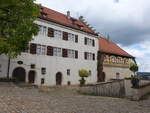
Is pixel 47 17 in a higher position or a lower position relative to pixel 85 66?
higher

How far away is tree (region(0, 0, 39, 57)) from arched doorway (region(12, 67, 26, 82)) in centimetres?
875

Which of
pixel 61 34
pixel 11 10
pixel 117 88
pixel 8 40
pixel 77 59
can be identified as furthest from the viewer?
pixel 77 59

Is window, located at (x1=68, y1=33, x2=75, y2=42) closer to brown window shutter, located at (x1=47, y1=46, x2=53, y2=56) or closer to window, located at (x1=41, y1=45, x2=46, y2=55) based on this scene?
brown window shutter, located at (x1=47, y1=46, x2=53, y2=56)

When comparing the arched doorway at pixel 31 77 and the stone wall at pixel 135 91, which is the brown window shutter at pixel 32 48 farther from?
the stone wall at pixel 135 91

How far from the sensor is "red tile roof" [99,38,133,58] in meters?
45.1

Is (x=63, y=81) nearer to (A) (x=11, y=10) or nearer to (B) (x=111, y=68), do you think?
(B) (x=111, y=68)

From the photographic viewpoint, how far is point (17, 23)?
20953 mm

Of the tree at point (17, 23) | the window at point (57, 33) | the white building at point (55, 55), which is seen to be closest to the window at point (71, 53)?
the white building at point (55, 55)

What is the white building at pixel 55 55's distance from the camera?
30.0 m

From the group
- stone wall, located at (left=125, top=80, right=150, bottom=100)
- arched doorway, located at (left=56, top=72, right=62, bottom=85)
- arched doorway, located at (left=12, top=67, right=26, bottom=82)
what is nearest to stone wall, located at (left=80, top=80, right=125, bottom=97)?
stone wall, located at (left=125, top=80, right=150, bottom=100)

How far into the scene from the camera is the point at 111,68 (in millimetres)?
44594

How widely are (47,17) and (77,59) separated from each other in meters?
8.77

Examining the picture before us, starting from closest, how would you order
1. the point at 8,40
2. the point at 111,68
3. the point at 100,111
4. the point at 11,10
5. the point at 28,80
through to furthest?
the point at 100,111
the point at 8,40
the point at 11,10
the point at 28,80
the point at 111,68

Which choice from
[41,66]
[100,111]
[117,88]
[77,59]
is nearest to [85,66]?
[77,59]
